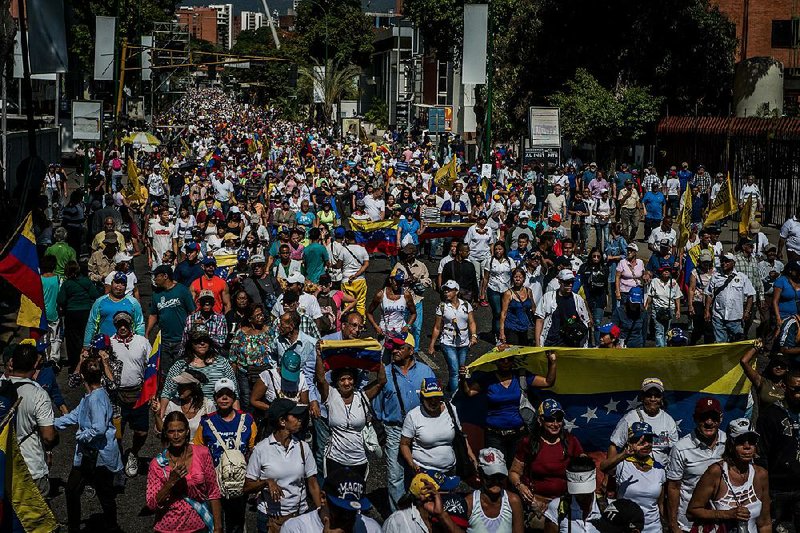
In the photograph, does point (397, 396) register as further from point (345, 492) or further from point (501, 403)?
point (345, 492)

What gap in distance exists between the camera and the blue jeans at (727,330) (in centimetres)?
1476

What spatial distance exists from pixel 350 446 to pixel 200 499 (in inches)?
62.0

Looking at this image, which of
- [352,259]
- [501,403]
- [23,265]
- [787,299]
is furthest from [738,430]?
[352,259]

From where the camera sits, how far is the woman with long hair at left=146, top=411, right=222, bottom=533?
24.6 feet

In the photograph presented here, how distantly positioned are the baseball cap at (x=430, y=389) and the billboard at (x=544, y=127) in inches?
828

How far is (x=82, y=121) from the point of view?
30516mm

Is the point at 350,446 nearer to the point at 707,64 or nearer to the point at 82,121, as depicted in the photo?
the point at 82,121

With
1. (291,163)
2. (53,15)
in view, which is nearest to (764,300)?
(53,15)

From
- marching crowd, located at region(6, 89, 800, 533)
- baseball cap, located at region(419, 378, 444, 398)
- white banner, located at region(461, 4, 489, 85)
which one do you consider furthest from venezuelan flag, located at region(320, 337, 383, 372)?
white banner, located at region(461, 4, 489, 85)

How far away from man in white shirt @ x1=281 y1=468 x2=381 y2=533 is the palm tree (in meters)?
77.1

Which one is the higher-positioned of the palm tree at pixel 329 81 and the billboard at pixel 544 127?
the palm tree at pixel 329 81

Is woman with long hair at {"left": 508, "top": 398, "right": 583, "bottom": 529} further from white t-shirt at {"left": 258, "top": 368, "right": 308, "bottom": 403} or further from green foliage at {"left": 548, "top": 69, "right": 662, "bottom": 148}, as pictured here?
green foliage at {"left": 548, "top": 69, "right": 662, "bottom": 148}

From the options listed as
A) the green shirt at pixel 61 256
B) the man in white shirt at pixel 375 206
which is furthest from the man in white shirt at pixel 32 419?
the man in white shirt at pixel 375 206

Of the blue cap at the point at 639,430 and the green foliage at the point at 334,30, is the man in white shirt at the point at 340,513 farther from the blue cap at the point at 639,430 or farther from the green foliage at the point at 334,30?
the green foliage at the point at 334,30
